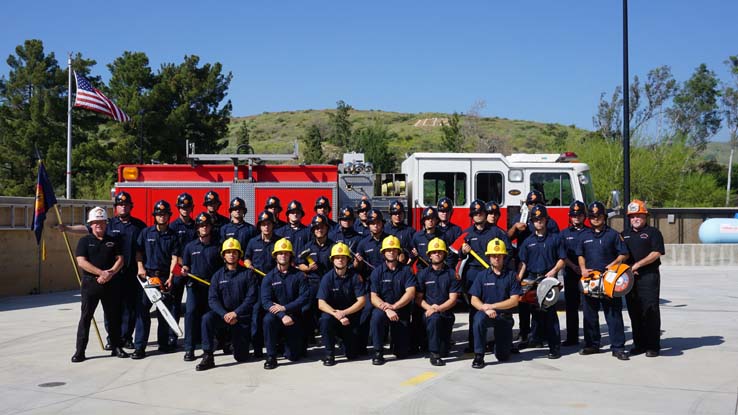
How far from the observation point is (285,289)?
950 centimetres

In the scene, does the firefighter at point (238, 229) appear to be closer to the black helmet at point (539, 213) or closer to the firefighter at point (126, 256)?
the firefighter at point (126, 256)

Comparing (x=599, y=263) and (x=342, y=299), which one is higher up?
(x=599, y=263)

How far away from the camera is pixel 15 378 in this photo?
848 centimetres

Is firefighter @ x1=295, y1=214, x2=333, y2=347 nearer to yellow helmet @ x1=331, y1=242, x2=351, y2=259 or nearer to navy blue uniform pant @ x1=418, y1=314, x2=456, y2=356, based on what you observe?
yellow helmet @ x1=331, y1=242, x2=351, y2=259

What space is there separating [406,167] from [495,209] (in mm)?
3334

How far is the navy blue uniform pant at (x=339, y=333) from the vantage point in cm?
927

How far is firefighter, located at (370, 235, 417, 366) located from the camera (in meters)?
9.37

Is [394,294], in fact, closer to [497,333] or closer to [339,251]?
[339,251]

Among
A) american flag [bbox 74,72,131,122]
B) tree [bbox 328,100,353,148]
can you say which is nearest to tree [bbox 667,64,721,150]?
tree [bbox 328,100,353,148]

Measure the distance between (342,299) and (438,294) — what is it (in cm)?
120

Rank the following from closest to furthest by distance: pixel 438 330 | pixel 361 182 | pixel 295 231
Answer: pixel 438 330 → pixel 295 231 → pixel 361 182

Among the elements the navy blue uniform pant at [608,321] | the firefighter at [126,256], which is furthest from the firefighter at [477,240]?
the firefighter at [126,256]

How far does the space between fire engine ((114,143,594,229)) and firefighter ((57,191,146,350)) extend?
2345mm

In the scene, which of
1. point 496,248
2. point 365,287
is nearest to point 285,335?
point 365,287
